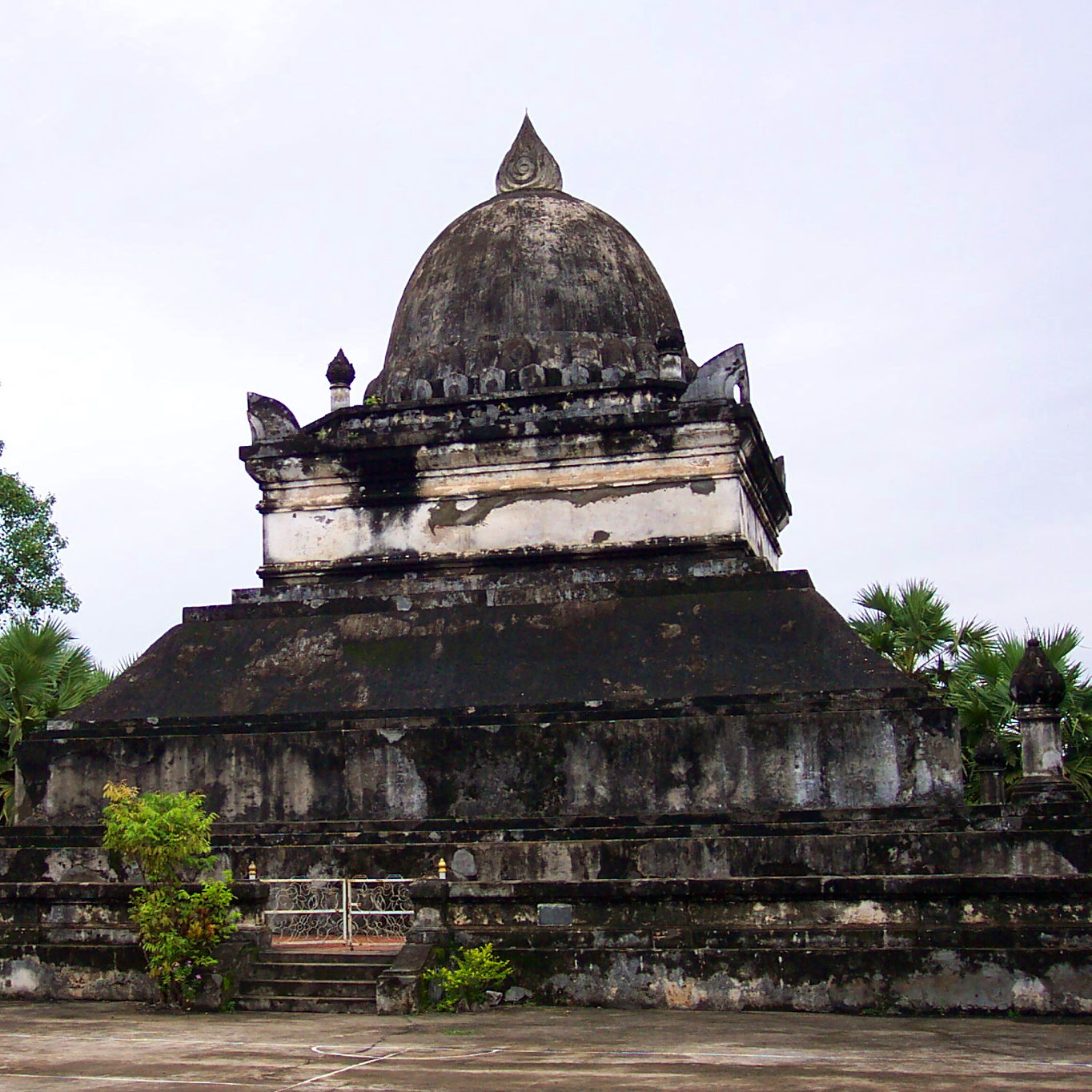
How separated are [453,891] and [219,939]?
2111mm

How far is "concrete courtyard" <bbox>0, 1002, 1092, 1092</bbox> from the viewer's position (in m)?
8.49

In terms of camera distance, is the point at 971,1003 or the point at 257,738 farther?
the point at 257,738

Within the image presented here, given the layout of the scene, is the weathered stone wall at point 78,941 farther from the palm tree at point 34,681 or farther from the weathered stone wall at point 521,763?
the palm tree at point 34,681

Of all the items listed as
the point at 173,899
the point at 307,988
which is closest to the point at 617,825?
the point at 307,988

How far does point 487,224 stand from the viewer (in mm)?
21172

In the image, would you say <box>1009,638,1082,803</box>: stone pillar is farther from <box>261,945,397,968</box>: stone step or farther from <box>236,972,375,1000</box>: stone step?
<box>236,972,375,1000</box>: stone step

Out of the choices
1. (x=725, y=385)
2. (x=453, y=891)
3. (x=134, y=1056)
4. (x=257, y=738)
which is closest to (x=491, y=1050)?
(x=134, y=1056)

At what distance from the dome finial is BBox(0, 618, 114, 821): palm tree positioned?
9502mm

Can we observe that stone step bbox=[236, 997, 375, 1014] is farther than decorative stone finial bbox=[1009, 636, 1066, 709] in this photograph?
No

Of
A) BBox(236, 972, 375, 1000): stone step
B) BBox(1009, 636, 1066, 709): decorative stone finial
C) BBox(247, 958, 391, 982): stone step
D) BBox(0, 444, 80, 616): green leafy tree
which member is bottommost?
BBox(236, 972, 375, 1000): stone step

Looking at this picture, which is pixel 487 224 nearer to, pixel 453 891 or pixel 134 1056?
pixel 453 891

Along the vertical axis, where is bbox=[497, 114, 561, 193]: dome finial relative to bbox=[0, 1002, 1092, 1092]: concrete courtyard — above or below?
above

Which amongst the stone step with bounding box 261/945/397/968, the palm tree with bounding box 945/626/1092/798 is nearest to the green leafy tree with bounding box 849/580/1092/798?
the palm tree with bounding box 945/626/1092/798

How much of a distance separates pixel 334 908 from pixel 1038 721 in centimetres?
748
